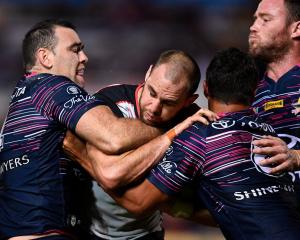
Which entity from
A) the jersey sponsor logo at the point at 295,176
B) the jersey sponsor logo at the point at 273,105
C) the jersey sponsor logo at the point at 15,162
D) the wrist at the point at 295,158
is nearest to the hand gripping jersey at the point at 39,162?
the jersey sponsor logo at the point at 15,162

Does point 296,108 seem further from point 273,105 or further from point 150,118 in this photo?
point 150,118

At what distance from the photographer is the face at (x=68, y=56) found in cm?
377

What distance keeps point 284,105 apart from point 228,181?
42.3 inches

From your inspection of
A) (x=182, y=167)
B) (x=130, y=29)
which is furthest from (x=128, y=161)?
(x=130, y=29)

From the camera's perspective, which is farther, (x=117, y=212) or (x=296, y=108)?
(x=296, y=108)

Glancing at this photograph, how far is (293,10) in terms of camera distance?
13.9ft

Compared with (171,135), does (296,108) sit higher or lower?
lower

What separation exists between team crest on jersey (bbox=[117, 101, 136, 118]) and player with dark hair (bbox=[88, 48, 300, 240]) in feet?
1.85

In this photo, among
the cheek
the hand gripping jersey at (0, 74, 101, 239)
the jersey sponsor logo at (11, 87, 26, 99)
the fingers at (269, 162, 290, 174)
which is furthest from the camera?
the cheek

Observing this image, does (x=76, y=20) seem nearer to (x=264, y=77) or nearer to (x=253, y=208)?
(x=264, y=77)

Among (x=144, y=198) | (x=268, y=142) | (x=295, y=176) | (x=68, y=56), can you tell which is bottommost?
(x=295, y=176)

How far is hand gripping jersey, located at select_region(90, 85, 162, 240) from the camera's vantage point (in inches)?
148

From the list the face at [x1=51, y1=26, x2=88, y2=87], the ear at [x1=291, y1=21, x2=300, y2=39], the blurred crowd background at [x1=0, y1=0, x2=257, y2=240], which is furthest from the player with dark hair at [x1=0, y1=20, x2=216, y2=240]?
the blurred crowd background at [x1=0, y1=0, x2=257, y2=240]

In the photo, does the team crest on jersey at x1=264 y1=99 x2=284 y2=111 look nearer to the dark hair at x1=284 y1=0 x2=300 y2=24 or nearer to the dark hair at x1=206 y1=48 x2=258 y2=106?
the dark hair at x1=284 y1=0 x2=300 y2=24
